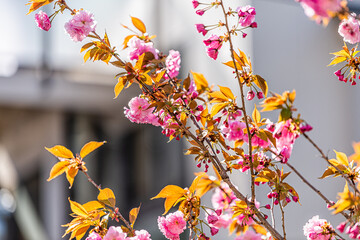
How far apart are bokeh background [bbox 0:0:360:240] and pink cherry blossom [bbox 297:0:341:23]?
2376 millimetres

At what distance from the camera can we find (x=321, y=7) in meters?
0.62

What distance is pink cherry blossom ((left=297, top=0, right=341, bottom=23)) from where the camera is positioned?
62 centimetres

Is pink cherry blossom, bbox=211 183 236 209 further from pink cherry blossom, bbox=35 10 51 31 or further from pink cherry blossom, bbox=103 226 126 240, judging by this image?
pink cherry blossom, bbox=35 10 51 31

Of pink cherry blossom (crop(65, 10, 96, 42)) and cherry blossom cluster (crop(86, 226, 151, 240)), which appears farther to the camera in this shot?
pink cherry blossom (crop(65, 10, 96, 42))

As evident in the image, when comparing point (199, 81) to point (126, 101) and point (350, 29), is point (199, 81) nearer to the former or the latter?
point (350, 29)

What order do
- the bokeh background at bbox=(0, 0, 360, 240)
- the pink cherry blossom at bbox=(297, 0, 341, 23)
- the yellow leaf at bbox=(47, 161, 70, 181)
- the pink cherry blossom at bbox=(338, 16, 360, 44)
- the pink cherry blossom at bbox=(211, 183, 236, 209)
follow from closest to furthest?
the pink cherry blossom at bbox=(297, 0, 341, 23) → the pink cherry blossom at bbox=(338, 16, 360, 44) → the yellow leaf at bbox=(47, 161, 70, 181) → the pink cherry blossom at bbox=(211, 183, 236, 209) → the bokeh background at bbox=(0, 0, 360, 240)

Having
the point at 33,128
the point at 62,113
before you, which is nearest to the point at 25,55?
the point at 62,113

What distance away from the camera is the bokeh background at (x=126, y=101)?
3.15m

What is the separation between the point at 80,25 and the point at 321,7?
52 centimetres

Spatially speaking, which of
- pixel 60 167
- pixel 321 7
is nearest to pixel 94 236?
pixel 60 167

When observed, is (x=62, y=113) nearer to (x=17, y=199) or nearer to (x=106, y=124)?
(x=106, y=124)

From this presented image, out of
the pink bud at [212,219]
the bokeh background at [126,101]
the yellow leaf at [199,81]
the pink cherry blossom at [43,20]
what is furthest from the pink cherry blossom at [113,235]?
the bokeh background at [126,101]

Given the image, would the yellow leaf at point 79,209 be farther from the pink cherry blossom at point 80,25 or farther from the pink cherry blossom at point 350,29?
the pink cherry blossom at point 350,29

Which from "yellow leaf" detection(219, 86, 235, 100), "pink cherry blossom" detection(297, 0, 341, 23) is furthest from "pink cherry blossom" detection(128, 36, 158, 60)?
"pink cherry blossom" detection(297, 0, 341, 23)
